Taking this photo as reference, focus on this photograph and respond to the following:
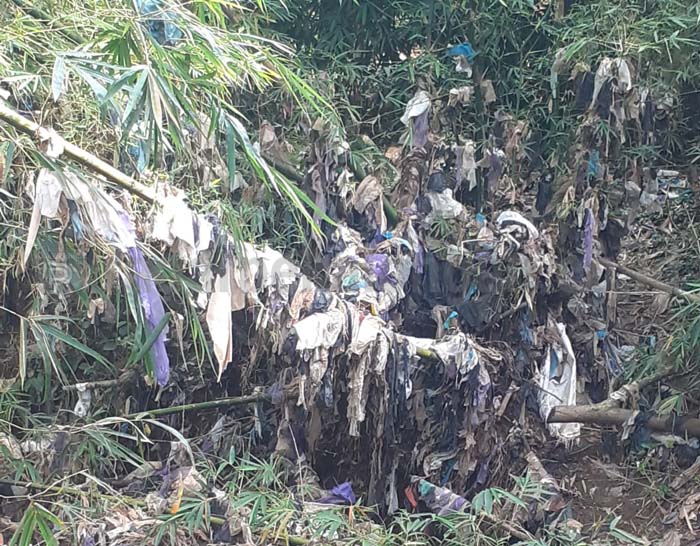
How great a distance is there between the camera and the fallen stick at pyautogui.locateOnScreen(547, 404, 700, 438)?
2.79 m

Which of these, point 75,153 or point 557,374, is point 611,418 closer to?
point 557,374

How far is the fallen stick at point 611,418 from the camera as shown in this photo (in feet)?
9.14

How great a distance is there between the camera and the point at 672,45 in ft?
9.31

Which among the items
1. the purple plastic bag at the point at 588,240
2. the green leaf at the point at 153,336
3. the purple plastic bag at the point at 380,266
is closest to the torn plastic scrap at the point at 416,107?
the purple plastic bag at the point at 380,266

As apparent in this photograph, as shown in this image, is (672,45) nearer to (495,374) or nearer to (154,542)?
(495,374)

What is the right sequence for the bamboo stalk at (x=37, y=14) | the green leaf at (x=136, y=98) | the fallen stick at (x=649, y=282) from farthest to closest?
the fallen stick at (x=649, y=282) < the bamboo stalk at (x=37, y=14) < the green leaf at (x=136, y=98)

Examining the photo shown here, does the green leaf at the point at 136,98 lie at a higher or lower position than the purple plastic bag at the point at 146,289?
higher

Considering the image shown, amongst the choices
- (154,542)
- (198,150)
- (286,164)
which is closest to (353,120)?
(286,164)

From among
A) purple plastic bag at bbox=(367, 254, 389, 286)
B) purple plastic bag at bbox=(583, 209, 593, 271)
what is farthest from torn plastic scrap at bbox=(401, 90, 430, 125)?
purple plastic bag at bbox=(583, 209, 593, 271)

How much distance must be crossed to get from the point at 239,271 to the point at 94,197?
45 centimetres

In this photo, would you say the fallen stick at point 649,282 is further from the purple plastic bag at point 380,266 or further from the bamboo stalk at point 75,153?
the bamboo stalk at point 75,153

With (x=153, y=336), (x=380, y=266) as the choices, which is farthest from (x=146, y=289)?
(x=380, y=266)

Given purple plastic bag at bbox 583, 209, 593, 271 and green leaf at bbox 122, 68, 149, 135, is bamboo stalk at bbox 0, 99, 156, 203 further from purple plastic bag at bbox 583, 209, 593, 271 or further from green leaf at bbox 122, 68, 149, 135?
purple plastic bag at bbox 583, 209, 593, 271

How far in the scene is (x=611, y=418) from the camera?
9.33 ft
